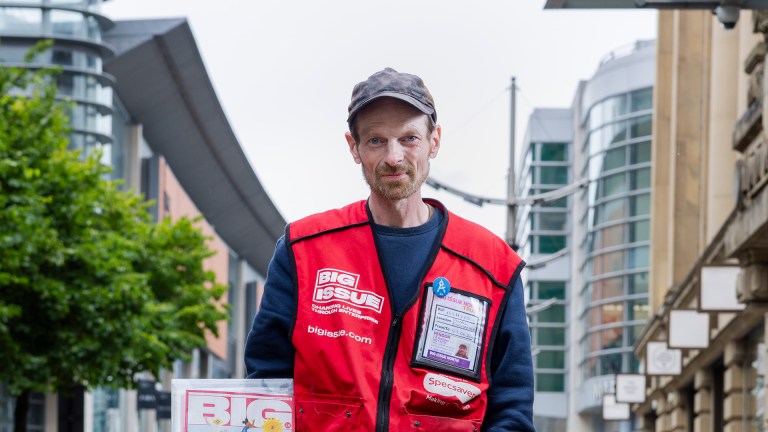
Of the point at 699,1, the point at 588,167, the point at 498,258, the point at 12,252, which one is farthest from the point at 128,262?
the point at 588,167

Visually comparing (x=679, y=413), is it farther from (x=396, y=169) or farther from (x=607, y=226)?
(x=607, y=226)

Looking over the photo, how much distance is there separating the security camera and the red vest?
8613mm

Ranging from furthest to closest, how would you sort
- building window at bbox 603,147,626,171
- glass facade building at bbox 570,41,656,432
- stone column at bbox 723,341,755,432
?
building window at bbox 603,147,626,171, glass facade building at bbox 570,41,656,432, stone column at bbox 723,341,755,432

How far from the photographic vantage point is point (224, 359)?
285 feet

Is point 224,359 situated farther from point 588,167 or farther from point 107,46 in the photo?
point 107,46

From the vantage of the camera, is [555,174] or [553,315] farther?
[553,315]

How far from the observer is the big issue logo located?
4305mm

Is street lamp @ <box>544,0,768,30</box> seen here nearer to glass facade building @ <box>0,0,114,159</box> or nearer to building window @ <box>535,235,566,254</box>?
glass facade building @ <box>0,0,114,159</box>

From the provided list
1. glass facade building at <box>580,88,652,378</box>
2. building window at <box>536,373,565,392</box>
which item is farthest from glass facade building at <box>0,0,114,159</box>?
building window at <box>536,373,565,392</box>

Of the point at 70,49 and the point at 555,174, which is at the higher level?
the point at 555,174

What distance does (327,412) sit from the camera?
4273 millimetres

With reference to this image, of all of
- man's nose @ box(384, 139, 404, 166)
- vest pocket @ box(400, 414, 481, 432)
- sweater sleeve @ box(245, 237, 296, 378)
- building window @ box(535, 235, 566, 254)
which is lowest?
vest pocket @ box(400, 414, 481, 432)

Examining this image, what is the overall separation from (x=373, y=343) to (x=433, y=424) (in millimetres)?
244

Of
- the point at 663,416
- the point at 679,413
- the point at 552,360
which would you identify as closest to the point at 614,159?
the point at 552,360
